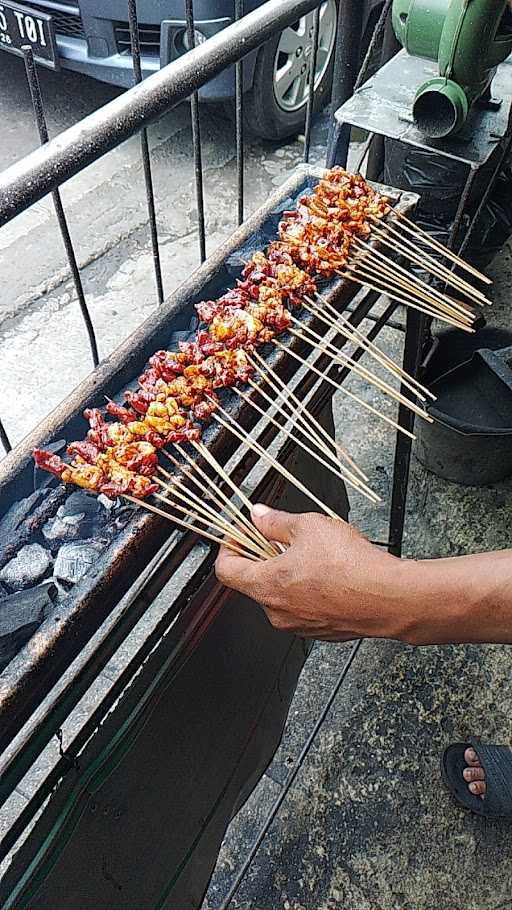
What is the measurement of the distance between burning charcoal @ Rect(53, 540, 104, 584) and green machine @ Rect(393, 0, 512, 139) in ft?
8.28

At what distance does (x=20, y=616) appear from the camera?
1525 millimetres

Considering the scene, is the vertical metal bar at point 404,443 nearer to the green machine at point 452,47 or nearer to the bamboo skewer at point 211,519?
the green machine at point 452,47

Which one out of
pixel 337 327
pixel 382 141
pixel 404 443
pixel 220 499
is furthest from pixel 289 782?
pixel 382 141

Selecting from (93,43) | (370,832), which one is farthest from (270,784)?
(93,43)

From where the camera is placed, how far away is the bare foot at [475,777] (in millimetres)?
2822

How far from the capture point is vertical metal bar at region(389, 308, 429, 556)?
8.86 ft

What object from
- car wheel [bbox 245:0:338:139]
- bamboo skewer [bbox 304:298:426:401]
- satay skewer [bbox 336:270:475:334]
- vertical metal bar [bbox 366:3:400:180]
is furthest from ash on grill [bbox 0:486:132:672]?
car wheel [bbox 245:0:338:139]

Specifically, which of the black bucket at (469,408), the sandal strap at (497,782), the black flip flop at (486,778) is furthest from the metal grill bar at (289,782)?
the black bucket at (469,408)

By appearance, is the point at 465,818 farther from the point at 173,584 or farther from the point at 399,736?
the point at 173,584

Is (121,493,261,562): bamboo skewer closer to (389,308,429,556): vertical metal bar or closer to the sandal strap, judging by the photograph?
(389,308,429,556): vertical metal bar

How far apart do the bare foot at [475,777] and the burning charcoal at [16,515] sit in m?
2.06

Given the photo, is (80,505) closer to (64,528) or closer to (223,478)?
(64,528)

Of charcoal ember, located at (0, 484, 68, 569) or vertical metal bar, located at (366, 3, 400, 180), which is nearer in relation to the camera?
charcoal ember, located at (0, 484, 68, 569)

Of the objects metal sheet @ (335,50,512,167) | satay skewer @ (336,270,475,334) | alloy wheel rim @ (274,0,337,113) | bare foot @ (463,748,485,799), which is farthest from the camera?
alloy wheel rim @ (274,0,337,113)
